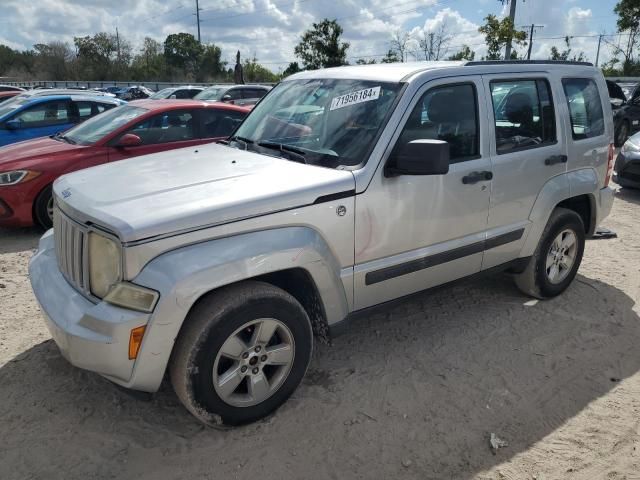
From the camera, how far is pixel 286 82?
4160mm

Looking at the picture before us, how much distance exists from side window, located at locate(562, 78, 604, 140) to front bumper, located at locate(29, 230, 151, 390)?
3625 mm

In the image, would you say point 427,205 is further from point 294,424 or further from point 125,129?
point 125,129

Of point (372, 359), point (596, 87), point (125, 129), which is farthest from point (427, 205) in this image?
point (125, 129)

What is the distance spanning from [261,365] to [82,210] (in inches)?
47.9

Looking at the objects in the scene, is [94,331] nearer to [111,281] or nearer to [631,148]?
[111,281]

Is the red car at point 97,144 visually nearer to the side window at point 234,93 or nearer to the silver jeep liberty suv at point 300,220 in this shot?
the silver jeep liberty suv at point 300,220

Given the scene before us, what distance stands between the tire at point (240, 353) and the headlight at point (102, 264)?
41 cm

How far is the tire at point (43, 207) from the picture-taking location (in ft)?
19.4

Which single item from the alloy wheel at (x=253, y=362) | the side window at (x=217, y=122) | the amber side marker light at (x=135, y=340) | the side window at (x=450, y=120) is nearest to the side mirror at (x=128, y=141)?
the side window at (x=217, y=122)

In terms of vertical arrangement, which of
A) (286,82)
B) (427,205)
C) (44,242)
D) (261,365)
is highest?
(286,82)

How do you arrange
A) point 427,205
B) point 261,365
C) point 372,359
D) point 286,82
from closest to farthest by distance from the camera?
point 261,365 < point 427,205 < point 372,359 < point 286,82

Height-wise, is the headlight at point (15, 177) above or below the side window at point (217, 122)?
below

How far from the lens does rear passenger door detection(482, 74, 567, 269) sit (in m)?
3.65

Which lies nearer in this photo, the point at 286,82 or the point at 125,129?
the point at 286,82
